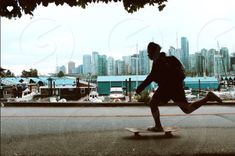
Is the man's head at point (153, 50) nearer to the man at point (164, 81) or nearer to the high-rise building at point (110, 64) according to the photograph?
the man at point (164, 81)

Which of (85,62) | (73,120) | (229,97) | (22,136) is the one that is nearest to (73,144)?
(22,136)

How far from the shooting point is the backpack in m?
6.98

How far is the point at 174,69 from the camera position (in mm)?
7012

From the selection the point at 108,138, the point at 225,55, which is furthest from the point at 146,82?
the point at 225,55

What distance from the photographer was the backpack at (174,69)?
22.9 ft

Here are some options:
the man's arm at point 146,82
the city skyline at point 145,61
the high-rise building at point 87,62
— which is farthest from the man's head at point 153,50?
the high-rise building at point 87,62

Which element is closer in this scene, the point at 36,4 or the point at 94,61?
the point at 36,4

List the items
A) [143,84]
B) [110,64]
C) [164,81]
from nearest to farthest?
[143,84] < [164,81] < [110,64]

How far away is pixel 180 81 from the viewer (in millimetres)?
7113

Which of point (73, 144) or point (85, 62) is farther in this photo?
point (85, 62)

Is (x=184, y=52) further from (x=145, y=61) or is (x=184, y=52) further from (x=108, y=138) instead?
(x=108, y=138)

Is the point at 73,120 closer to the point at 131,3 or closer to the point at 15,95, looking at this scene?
the point at 131,3

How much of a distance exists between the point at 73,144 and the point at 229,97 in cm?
1377

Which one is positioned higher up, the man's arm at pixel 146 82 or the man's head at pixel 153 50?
the man's head at pixel 153 50
